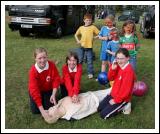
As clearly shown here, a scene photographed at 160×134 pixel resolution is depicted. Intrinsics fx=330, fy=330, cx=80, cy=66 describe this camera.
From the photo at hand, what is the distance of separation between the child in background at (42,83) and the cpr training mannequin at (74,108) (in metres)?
0.11

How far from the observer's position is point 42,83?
523cm

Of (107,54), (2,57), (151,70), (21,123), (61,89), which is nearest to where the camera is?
(21,123)

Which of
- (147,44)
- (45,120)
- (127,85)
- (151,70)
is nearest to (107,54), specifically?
(151,70)

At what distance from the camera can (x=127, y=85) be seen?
Answer: 16.4ft

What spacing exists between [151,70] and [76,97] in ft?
10.8

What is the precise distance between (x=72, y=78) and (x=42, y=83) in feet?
1.88

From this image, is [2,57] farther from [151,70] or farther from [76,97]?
[151,70]

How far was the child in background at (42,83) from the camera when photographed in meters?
4.96

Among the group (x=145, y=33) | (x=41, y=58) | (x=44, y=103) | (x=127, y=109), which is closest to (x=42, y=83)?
(x=44, y=103)

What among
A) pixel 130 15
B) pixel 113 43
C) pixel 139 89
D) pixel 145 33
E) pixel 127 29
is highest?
pixel 127 29

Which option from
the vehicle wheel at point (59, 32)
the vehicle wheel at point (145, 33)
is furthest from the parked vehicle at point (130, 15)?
the vehicle wheel at point (59, 32)

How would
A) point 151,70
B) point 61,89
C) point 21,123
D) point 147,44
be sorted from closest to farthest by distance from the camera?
point 21,123
point 61,89
point 151,70
point 147,44

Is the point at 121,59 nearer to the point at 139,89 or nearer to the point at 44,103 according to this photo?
the point at 139,89

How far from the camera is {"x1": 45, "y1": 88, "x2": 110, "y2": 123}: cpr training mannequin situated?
4945 millimetres
